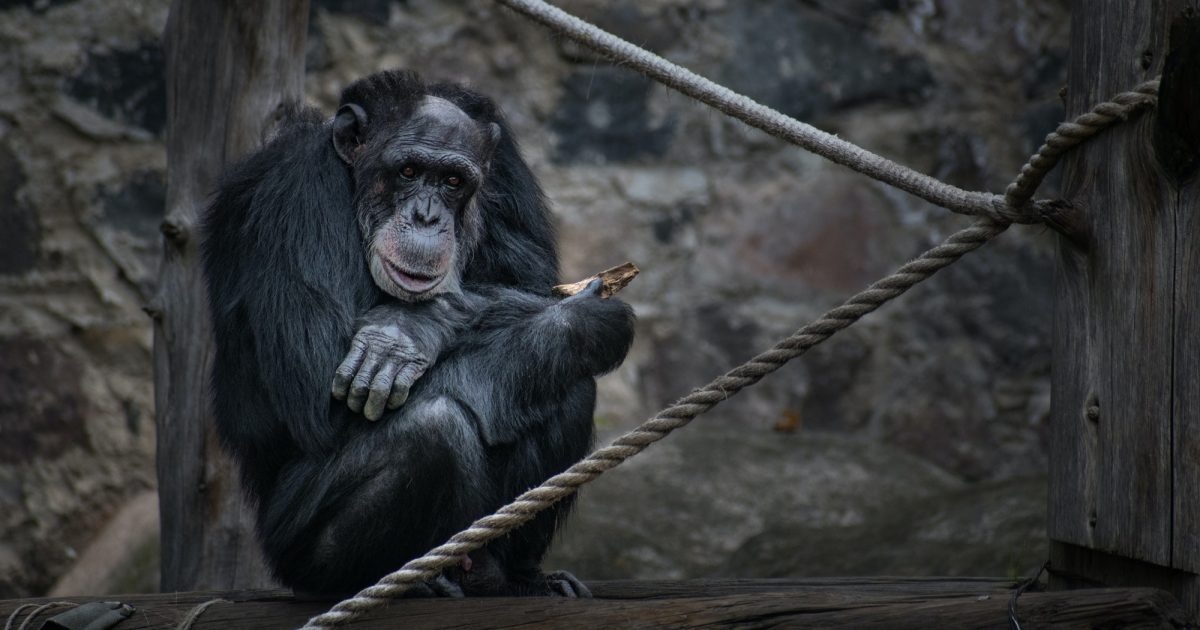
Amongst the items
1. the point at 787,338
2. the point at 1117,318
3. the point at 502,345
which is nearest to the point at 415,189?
the point at 502,345

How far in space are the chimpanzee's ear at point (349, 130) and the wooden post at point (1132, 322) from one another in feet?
5.92

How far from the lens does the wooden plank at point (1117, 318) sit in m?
2.34

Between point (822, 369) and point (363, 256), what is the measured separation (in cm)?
289

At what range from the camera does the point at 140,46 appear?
495 centimetres

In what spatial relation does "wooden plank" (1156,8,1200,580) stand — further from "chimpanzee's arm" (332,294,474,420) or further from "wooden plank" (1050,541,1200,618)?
"chimpanzee's arm" (332,294,474,420)

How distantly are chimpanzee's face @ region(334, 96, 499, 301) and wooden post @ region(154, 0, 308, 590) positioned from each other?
518 mm

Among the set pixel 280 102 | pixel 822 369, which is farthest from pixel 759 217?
pixel 280 102

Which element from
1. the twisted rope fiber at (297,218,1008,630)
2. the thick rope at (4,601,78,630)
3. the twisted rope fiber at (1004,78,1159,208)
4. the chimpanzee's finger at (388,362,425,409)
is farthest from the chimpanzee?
the twisted rope fiber at (1004,78,1159,208)

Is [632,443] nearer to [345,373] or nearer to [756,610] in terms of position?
[756,610]

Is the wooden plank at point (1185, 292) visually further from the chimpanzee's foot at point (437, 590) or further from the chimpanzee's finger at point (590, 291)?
the chimpanzee's foot at point (437, 590)

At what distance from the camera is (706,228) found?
5449 mm

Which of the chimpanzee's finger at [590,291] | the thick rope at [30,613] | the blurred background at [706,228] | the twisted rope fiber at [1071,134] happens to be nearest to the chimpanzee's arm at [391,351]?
the chimpanzee's finger at [590,291]

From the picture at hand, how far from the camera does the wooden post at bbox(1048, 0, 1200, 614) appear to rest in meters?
2.28

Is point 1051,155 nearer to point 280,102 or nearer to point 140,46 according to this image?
point 280,102
